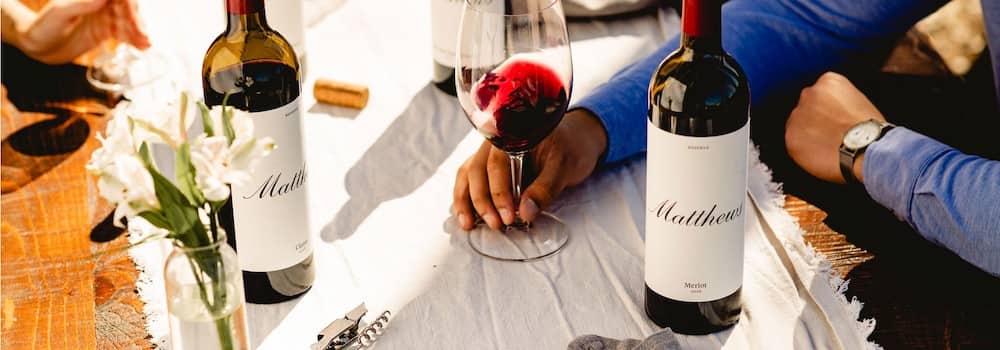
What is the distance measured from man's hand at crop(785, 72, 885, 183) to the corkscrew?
526 millimetres

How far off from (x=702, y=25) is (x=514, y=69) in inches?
8.6

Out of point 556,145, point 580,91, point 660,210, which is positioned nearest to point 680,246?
point 660,210

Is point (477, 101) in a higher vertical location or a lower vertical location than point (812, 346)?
higher

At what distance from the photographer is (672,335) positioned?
0.92 meters

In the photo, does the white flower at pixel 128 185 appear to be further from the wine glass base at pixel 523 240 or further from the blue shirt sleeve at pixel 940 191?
the blue shirt sleeve at pixel 940 191

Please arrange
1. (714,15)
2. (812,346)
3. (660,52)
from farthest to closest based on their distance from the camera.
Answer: (660,52) < (812,346) < (714,15)

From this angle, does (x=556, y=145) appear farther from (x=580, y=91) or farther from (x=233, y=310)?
(x=233, y=310)

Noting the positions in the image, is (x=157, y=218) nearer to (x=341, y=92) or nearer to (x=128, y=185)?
(x=128, y=185)

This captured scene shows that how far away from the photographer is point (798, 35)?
1.47m

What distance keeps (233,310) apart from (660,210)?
34 cm

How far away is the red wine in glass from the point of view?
3.32 feet

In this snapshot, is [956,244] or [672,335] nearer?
[672,335]

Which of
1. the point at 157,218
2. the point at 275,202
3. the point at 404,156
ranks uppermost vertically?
the point at 157,218

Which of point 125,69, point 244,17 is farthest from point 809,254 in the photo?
point 125,69
